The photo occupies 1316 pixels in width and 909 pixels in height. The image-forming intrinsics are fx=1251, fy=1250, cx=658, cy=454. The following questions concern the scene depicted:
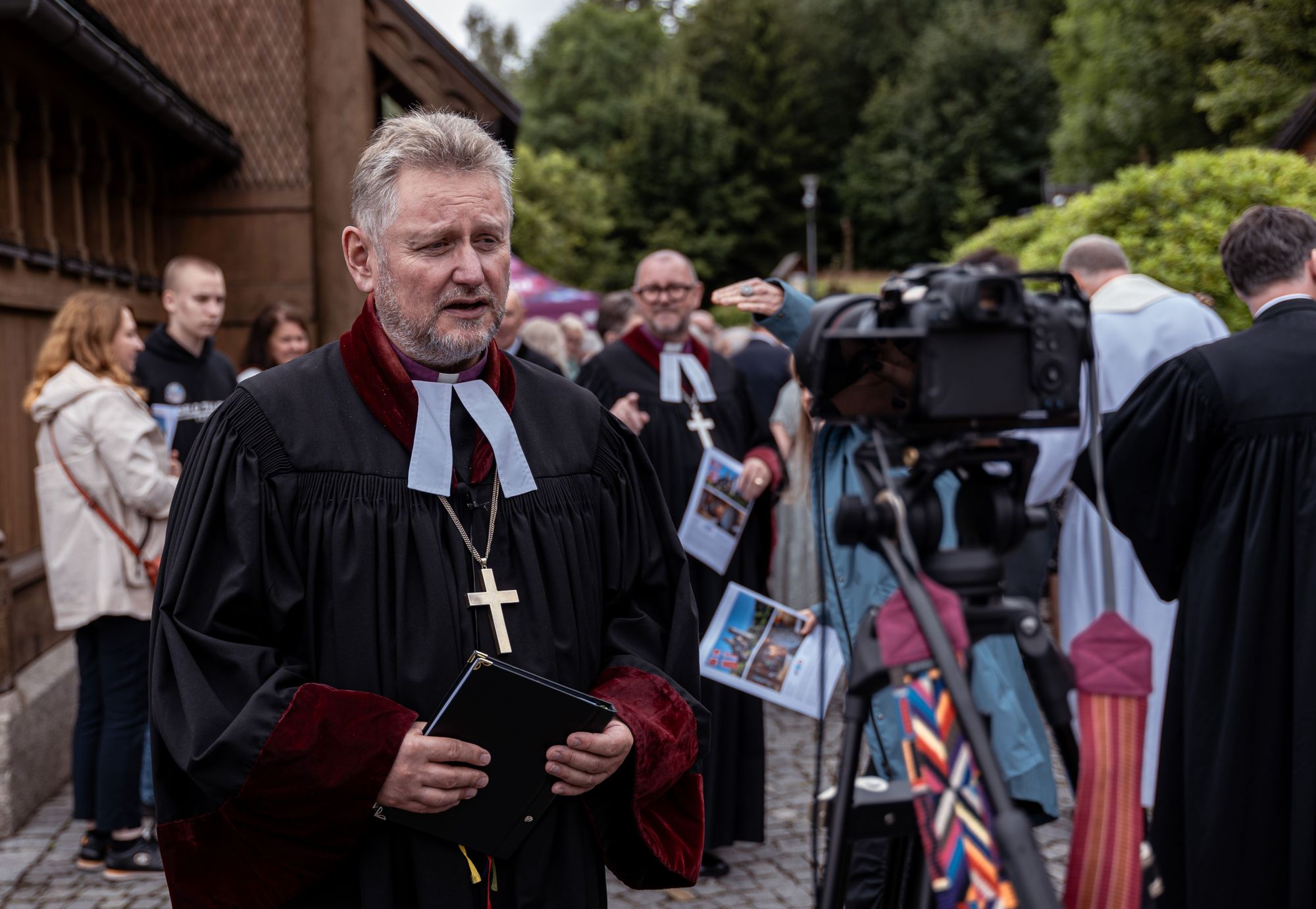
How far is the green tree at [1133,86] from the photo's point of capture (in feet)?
91.6

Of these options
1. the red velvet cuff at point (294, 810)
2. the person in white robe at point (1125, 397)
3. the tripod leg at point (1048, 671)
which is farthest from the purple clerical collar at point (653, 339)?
the tripod leg at point (1048, 671)

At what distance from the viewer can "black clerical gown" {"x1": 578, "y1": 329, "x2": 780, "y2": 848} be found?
5234mm

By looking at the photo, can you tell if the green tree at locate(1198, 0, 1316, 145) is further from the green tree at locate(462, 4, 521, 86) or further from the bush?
the green tree at locate(462, 4, 521, 86)

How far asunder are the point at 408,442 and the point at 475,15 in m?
70.4

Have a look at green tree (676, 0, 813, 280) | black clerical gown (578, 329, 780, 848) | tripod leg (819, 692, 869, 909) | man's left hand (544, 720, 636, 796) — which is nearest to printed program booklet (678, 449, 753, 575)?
black clerical gown (578, 329, 780, 848)

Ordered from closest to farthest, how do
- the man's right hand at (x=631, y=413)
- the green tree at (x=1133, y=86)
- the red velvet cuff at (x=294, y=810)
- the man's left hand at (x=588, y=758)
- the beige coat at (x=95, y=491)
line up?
1. the red velvet cuff at (x=294, y=810)
2. the man's left hand at (x=588, y=758)
3. the beige coat at (x=95, y=491)
4. the man's right hand at (x=631, y=413)
5. the green tree at (x=1133, y=86)

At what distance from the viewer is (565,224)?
37.8 metres

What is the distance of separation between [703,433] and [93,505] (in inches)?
101

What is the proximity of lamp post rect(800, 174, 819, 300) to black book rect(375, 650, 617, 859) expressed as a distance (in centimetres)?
2618

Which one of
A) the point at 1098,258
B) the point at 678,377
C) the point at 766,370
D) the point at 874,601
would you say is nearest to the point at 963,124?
the point at 766,370

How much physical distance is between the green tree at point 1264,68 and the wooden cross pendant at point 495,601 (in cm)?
2444

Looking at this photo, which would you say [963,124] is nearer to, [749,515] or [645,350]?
[645,350]

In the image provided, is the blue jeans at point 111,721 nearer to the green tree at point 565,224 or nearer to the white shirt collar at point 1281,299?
the white shirt collar at point 1281,299

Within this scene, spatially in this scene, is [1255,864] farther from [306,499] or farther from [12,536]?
[12,536]
